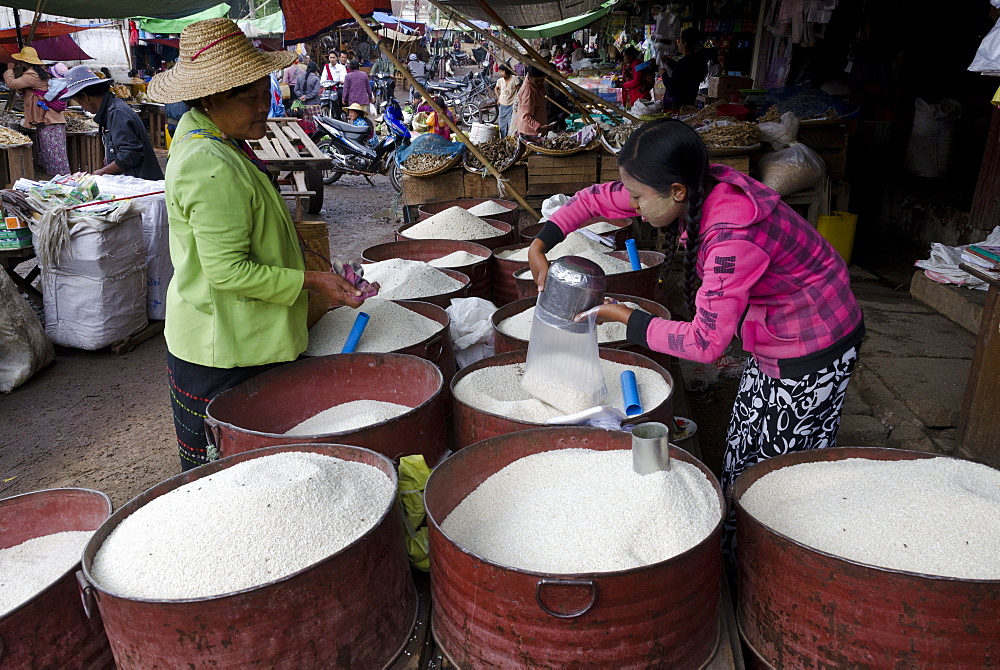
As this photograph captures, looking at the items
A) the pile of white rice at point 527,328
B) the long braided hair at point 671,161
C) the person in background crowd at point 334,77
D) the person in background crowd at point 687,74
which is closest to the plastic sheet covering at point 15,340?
the pile of white rice at point 527,328

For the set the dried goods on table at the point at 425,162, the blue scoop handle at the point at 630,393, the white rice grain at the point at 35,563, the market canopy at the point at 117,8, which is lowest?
the white rice grain at the point at 35,563

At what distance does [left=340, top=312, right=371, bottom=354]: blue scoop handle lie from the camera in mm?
1984

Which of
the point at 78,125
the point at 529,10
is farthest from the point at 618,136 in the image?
the point at 78,125

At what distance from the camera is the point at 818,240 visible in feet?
5.26

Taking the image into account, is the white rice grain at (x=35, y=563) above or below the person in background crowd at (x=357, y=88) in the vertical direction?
below

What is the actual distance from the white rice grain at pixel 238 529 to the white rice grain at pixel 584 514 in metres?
0.19

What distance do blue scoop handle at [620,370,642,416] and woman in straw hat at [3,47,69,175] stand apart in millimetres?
9590

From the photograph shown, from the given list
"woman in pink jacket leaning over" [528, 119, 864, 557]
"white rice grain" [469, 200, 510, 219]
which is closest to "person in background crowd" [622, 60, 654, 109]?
"white rice grain" [469, 200, 510, 219]

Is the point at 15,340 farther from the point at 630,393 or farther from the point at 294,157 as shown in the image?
the point at 630,393

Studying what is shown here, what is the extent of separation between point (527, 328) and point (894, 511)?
1179 mm

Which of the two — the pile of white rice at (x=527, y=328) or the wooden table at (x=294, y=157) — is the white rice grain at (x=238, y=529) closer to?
A: the pile of white rice at (x=527, y=328)

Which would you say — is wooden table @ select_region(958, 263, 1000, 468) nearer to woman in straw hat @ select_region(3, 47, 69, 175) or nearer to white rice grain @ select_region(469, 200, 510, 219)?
white rice grain @ select_region(469, 200, 510, 219)

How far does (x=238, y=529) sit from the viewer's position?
113 cm

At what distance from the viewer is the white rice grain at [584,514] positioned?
113 cm
